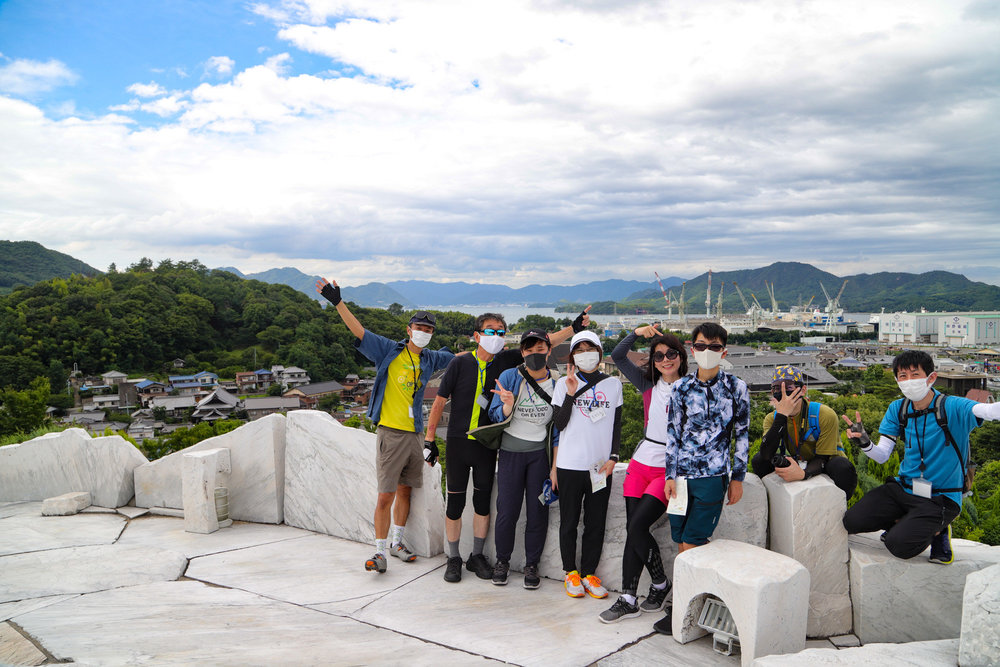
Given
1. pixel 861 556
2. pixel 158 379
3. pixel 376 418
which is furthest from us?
pixel 158 379

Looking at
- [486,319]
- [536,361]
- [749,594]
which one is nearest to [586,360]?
[536,361]

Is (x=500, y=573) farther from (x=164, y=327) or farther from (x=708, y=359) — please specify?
(x=164, y=327)

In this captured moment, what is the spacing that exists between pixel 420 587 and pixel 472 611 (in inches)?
20.5

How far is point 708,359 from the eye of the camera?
322cm

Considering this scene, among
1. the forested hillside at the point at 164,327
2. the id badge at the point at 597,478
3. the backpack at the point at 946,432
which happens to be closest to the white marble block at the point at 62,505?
the id badge at the point at 597,478

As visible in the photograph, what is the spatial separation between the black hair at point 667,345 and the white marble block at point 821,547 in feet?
2.89

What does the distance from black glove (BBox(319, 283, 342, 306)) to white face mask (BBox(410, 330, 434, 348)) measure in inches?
22.6

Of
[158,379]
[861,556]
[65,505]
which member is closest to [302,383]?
[158,379]

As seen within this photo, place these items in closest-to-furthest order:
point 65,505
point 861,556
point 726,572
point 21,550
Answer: point 726,572
point 861,556
point 21,550
point 65,505

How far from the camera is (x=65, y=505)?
5.80 metres

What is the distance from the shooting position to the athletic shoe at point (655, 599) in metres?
3.35

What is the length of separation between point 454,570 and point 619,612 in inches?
46.9

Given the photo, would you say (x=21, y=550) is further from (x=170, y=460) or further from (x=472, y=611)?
(x=472, y=611)

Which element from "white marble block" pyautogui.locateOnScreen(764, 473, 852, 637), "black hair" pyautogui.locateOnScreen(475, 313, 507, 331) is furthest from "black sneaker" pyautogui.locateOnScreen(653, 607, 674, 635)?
"black hair" pyautogui.locateOnScreen(475, 313, 507, 331)
